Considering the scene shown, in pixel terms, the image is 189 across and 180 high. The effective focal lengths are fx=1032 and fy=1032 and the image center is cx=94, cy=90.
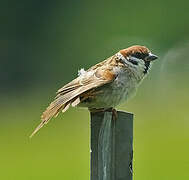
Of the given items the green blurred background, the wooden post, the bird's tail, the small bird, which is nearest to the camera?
the wooden post

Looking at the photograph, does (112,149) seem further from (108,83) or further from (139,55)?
(139,55)

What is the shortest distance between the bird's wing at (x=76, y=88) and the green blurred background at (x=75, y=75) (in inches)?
113

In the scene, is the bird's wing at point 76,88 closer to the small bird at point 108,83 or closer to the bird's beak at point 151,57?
the small bird at point 108,83

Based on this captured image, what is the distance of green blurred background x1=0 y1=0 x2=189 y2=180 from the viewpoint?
7706 mm

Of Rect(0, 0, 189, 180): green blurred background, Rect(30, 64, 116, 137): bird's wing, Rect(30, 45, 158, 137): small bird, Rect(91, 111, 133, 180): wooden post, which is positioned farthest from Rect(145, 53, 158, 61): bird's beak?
Rect(0, 0, 189, 180): green blurred background

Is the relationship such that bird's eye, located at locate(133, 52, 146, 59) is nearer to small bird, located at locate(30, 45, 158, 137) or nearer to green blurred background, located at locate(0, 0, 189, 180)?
small bird, located at locate(30, 45, 158, 137)

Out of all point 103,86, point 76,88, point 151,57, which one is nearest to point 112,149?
point 76,88

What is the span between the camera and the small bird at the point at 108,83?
3447 mm

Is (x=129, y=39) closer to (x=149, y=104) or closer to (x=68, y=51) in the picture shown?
(x=68, y=51)

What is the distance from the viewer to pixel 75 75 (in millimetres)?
10031

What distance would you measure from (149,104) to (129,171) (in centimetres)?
647

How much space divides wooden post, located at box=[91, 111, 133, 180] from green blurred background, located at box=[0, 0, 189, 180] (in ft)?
11.8

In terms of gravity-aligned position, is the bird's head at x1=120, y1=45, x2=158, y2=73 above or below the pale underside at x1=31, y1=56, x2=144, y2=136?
above

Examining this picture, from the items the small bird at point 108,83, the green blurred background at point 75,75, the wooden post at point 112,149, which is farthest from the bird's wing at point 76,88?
the green blurred background at point 75,75
